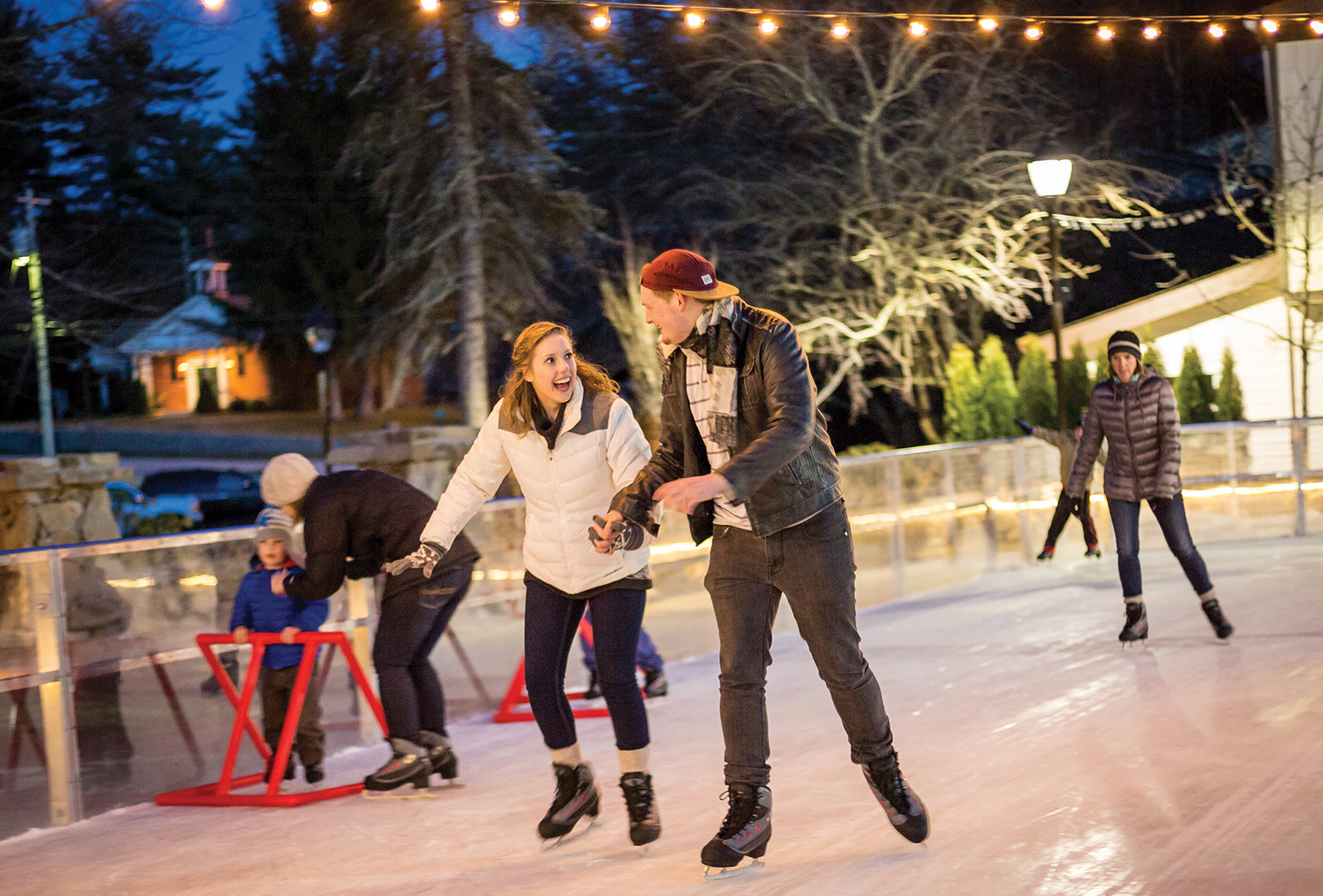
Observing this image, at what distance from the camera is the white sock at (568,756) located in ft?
14.9

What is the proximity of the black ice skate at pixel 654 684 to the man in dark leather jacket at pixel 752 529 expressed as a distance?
2.94m

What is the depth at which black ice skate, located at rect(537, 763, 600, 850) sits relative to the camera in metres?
4.45

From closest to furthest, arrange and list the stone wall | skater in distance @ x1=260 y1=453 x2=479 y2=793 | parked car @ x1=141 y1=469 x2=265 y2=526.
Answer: skater in distance @ x1=260 y1=453 x2=479 y2=793, the stone wall, parked car @ x1=141 y1=469 x2=265 y2=526

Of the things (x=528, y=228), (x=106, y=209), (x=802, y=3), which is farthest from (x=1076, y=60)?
(x=106, y=209)

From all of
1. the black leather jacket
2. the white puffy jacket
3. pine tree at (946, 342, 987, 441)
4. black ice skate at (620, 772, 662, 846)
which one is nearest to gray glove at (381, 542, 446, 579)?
the white puffy jacket

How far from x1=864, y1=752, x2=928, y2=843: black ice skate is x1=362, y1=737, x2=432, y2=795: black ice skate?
1.95 metres

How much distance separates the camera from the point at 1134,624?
24.4 ft

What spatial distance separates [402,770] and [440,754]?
0.22 meters

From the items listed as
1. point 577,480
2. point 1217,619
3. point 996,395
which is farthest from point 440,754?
point 996,395

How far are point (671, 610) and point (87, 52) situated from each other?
692 inches

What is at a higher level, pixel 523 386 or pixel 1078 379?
pixel 1078 379

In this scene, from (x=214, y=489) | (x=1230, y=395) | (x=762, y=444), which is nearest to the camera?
(x=762, y=444)

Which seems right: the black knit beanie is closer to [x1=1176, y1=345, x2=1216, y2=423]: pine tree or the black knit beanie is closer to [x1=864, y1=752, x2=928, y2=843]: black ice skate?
[x1=864, y1=752, x2=928, y2=843]: black ice skate

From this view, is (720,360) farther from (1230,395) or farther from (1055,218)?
(1230,395)
